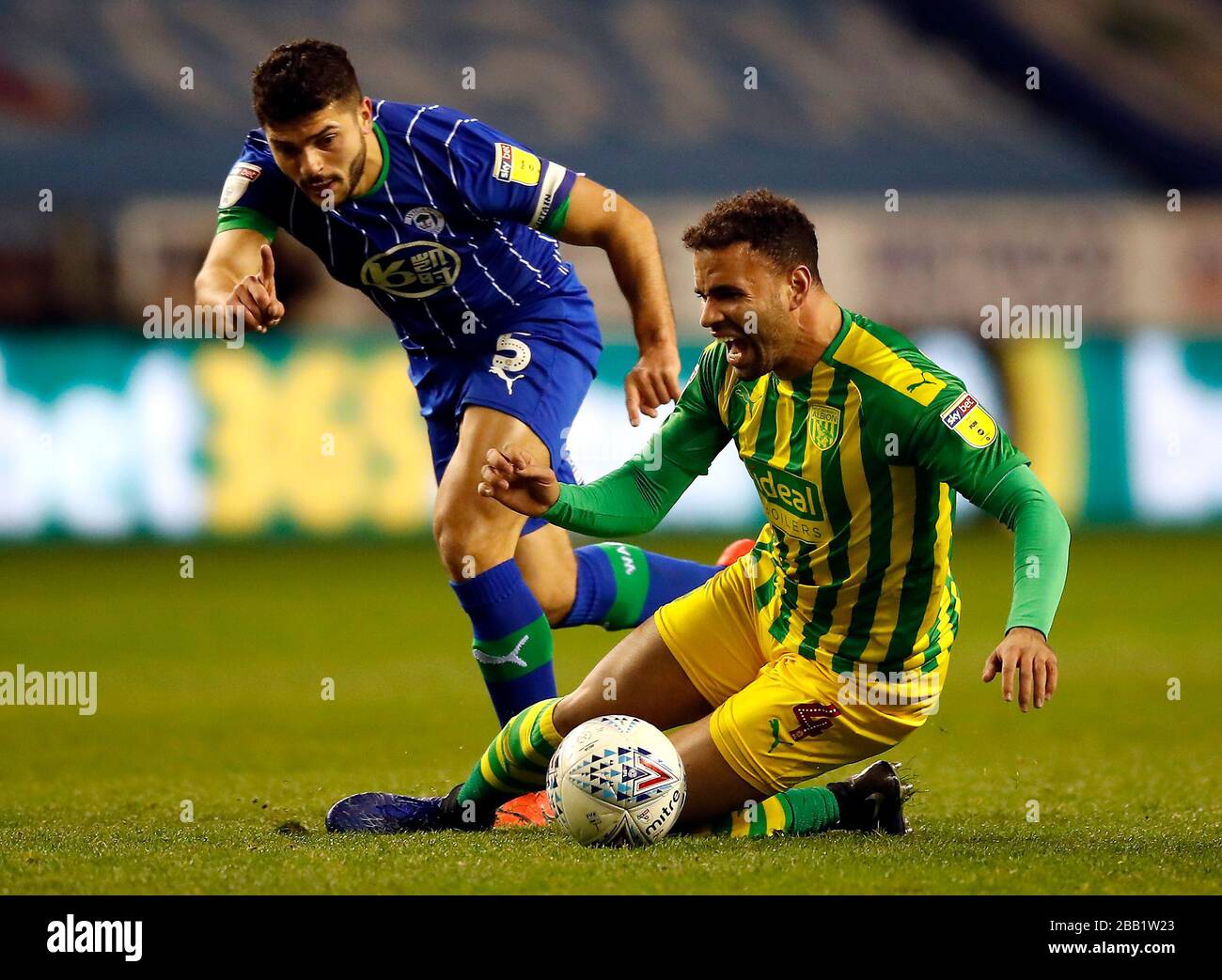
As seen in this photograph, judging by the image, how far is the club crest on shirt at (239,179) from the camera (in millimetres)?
5074

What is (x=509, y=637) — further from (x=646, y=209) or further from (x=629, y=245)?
(x=646, y=209)

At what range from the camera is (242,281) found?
453 cm

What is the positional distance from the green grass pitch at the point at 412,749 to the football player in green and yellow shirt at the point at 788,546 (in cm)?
19

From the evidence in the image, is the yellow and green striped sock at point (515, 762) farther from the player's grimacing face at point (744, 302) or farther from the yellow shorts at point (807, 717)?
the player's grimacing face at point (744, 302)

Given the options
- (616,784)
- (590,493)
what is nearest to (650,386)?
(590,493)

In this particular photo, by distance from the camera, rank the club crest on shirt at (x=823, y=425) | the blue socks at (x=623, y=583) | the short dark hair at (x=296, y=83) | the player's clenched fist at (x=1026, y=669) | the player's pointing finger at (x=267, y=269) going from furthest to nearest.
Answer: the blue socks at (x=623, y=583), the short dark hair at (x=296, y=83), the player's pointing finger at (x=267, y=269), the club crest on shirt at (x=823, y=425), the player's clenched fist at (x=1026, y=669)

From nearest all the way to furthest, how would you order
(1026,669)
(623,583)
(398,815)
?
(1026,669)
(398,815)
(623,583)

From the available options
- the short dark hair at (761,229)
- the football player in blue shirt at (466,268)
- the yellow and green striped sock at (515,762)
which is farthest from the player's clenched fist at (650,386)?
the yellow and green striped sock at (515,762)

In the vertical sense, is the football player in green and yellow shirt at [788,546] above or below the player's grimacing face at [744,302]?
below

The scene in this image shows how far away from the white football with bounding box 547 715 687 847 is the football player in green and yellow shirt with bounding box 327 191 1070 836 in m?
0.16

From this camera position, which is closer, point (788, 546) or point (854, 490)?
point (854, 490)

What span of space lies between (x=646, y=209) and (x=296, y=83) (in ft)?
35.6

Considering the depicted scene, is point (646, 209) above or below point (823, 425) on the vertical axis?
above
